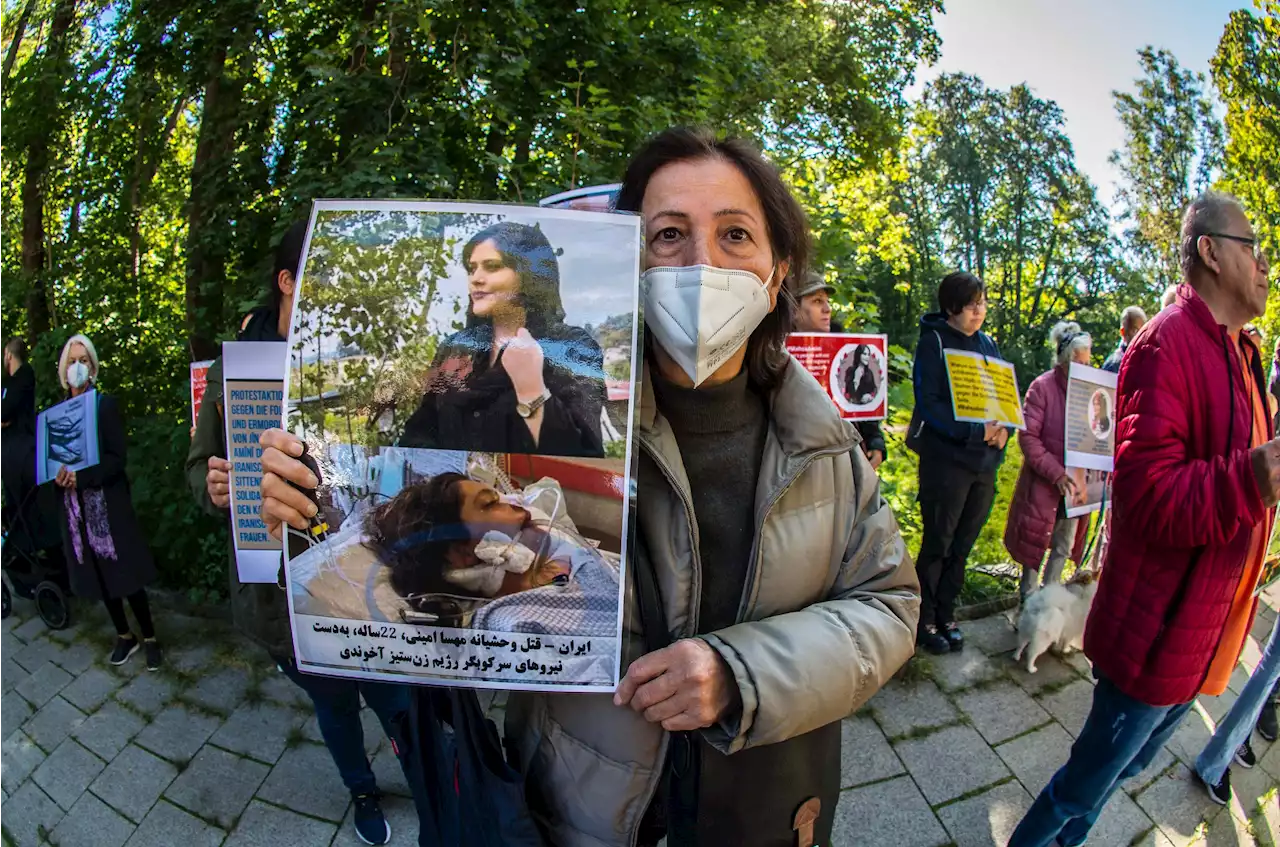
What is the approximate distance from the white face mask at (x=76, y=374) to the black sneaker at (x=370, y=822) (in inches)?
118

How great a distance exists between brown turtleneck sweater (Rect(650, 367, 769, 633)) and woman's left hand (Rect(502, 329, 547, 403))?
30 centimetres

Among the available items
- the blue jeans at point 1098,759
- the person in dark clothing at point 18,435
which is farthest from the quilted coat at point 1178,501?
the person in dark clothing at point 18,435

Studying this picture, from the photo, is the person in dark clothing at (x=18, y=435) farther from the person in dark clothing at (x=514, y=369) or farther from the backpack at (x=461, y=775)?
the person in dark clothing at (x=514, y=369)

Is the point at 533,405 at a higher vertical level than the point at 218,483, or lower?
higher

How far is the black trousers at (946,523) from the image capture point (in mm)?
3926

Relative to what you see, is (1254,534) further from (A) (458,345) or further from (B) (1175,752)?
(A) (458,345)

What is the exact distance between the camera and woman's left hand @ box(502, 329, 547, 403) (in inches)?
39.2

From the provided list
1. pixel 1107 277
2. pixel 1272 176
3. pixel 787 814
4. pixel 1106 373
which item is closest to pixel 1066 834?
pixel 787 814

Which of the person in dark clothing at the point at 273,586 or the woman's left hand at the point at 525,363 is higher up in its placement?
the woman's left hand at the point at 525,363

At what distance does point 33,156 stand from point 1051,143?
37748mm

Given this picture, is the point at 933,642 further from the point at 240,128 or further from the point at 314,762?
the point at 240,128

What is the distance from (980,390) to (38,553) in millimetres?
5932

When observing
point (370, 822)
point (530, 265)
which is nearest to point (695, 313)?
point (530, 265)

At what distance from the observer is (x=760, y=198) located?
1.32 metres
